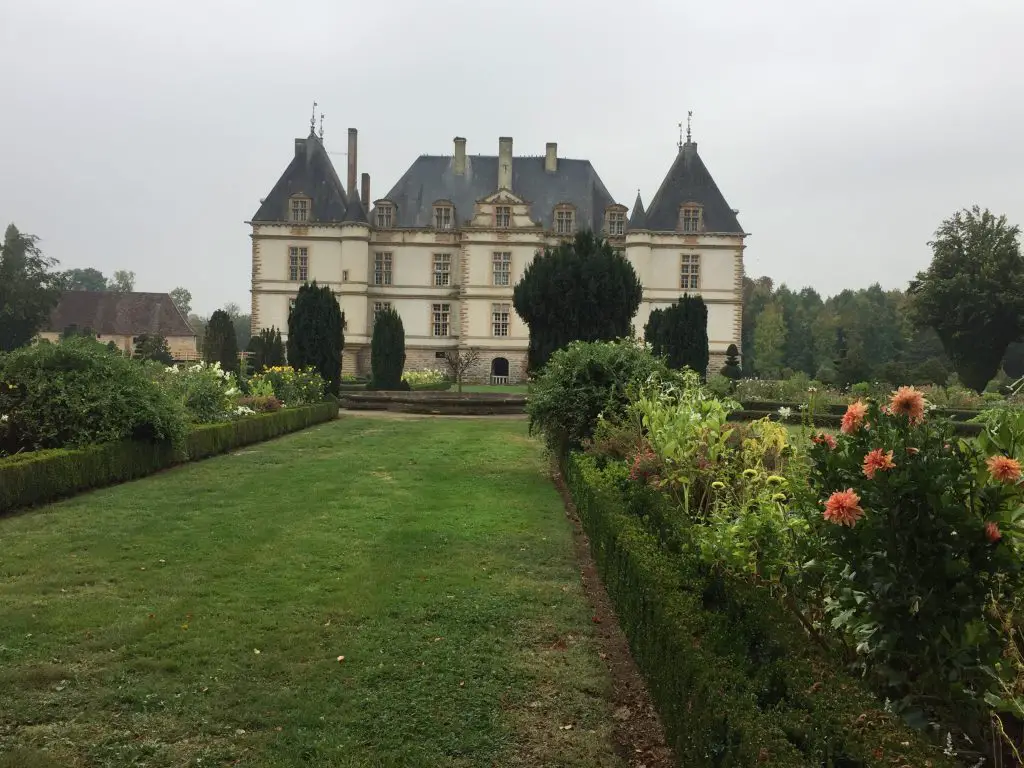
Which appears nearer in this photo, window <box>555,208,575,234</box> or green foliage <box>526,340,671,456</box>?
green foliage <box>526,340,671,456</box>

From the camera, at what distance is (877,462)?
2.46 m

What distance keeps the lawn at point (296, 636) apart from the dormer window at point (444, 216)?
99.4 feet

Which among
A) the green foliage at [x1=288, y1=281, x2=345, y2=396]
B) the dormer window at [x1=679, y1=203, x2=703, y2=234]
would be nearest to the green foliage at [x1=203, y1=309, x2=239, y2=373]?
the green foliage at [x1=288, y1=281, x2=345, y2=396]

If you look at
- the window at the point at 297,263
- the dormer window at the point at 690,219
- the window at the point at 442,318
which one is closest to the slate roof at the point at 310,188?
the window at the point at 297,263

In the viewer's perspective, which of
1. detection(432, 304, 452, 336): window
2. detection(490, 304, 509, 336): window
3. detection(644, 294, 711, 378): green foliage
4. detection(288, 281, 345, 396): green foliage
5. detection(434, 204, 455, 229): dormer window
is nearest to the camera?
detection(288, 281, 345, 396): green foliage

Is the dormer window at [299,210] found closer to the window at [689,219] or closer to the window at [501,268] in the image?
the window at [501,268]

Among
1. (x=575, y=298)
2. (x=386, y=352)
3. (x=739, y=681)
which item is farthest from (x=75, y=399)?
(x=386, y=352)

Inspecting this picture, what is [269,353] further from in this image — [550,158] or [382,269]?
[550,158]

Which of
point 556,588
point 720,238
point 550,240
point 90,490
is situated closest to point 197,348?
point 550,240

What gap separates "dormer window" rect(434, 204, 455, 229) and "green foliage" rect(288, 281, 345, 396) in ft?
57.2

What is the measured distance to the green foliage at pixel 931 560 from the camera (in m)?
2.43

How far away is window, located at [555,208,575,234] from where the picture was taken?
36.8 metres

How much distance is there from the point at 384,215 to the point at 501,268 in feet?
21.5

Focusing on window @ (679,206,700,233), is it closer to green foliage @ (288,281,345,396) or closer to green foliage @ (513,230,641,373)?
green foliage @ (288,281,345,396)
